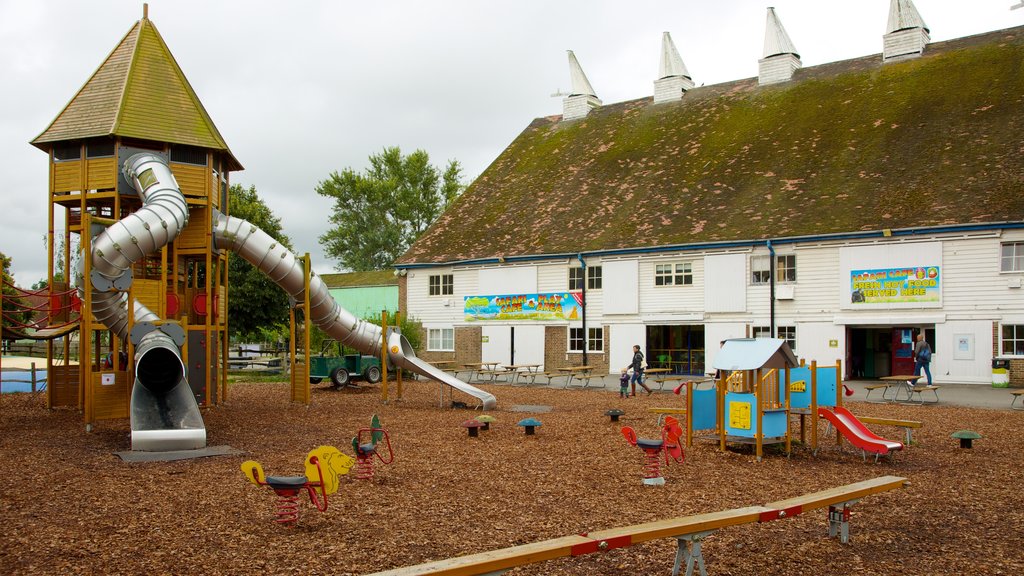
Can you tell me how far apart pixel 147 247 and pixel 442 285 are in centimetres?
2224

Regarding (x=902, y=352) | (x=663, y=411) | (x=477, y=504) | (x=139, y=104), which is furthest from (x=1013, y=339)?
(x=139, y=104)

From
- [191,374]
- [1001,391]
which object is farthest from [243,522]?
[1001,391]

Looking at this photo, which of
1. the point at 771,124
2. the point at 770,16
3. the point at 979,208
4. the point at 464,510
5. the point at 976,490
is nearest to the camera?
the point at 464,510

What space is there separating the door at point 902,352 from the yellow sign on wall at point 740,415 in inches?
759

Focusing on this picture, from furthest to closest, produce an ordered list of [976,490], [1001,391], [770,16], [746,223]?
[770,16] < [746,223] < [1001,391] < [976,490]

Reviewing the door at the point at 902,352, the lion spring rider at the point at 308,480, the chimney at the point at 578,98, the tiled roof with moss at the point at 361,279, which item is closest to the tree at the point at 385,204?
the tiled roof with moss at the point at 361,279

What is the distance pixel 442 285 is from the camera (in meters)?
37.1

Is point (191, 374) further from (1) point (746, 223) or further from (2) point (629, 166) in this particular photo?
(2) point (629, 166)

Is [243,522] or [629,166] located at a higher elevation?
[629,166]

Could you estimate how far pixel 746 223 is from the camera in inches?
1176

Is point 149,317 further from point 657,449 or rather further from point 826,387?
point 826,387

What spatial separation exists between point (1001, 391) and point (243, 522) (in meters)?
22.5

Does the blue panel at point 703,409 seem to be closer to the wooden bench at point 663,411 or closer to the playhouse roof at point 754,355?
the playhouse roof at point 754,355

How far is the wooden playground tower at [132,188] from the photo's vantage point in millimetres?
17172
